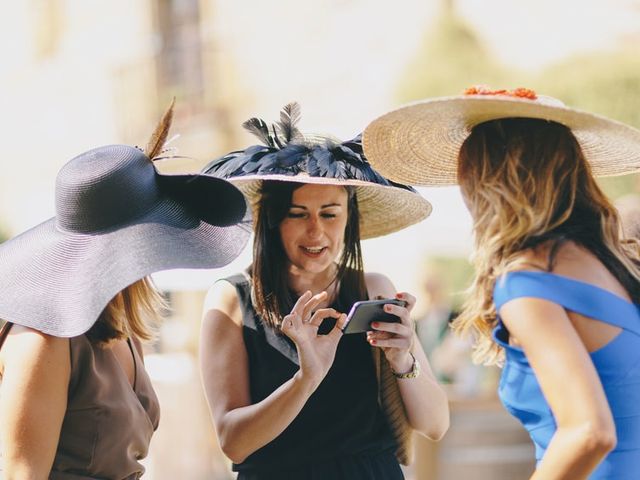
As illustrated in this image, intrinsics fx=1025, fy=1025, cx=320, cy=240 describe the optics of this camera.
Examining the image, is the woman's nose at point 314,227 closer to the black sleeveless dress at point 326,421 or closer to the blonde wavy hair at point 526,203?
the black sleeveless dress at point 326,421

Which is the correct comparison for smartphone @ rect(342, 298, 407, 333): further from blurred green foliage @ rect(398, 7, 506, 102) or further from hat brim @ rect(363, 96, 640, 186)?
blurred green foliage @ rect(398, 7, 506, 102)

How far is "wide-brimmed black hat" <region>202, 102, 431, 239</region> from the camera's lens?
8.82ft

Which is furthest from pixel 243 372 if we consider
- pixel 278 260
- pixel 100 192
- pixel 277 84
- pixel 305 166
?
pixel 277 84

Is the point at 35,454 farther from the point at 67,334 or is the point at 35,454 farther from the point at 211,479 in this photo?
the point at 211,479

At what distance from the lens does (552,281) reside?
6.38 ft

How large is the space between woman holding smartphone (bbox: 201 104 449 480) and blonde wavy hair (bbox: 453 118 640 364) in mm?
507

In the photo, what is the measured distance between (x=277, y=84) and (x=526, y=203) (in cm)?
1102

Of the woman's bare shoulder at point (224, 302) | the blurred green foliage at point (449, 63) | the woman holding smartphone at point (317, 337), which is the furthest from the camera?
the blurred green foliage at point (449, 63)

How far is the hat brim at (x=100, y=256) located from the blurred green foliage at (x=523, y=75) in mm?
6691

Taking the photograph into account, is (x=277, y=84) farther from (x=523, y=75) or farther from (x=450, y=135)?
(x=450, y=135)

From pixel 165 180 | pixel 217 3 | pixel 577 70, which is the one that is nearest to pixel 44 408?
pixel 165 180

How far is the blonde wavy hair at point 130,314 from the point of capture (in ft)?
7.51

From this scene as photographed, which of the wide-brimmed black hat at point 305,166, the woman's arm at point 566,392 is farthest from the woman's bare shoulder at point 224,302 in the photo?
the woman's arm at point 566,392

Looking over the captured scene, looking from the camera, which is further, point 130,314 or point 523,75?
point 523,75
